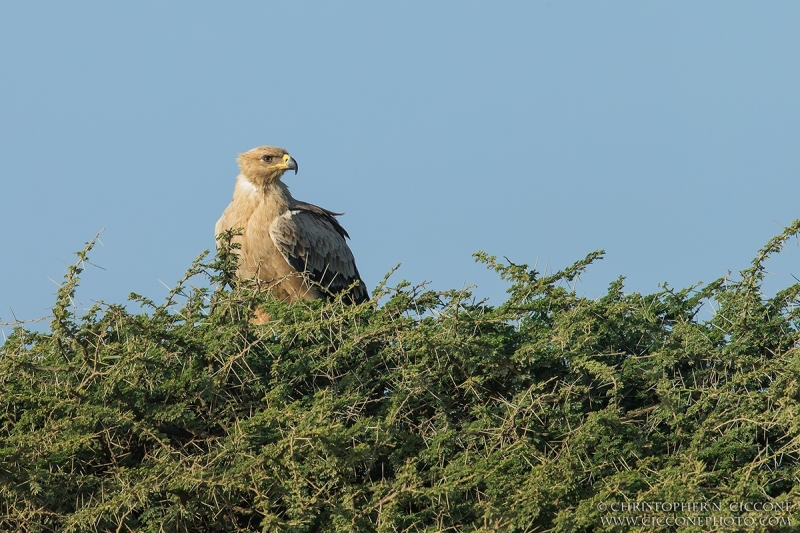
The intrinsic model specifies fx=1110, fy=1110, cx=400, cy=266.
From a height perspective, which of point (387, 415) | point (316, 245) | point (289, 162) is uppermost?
point (289, 162)

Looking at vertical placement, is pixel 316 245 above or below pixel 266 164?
below

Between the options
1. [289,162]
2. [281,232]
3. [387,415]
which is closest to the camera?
[387,415]

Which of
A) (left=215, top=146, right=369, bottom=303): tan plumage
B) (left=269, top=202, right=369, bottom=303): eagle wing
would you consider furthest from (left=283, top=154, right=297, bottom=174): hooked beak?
(left=269, top=202, right=369, bottom=303): eagle wing

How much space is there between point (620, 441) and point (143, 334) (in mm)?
2379

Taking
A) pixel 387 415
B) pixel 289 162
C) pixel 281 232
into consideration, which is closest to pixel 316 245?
pixel 281 232

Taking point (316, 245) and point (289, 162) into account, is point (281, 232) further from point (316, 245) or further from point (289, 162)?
point (289, 162)

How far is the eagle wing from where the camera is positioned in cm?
980

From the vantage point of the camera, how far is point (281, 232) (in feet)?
32.2

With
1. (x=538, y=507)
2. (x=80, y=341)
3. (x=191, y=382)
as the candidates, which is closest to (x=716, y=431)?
(x=538, y=507)

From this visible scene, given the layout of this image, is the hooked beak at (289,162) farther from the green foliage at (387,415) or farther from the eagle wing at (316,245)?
the green foliage at (387,415)

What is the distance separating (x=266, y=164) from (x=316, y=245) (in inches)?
36.0

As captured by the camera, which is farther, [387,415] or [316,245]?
[316,245]

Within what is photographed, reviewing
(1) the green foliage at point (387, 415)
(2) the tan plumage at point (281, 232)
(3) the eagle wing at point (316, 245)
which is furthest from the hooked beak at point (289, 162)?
(1) the green foliage at point (387, 415)

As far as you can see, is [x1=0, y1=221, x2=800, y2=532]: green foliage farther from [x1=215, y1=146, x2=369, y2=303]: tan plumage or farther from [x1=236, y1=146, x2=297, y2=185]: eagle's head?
[x1=236, y1=146, x2=297, y2=185]: eagle's head
